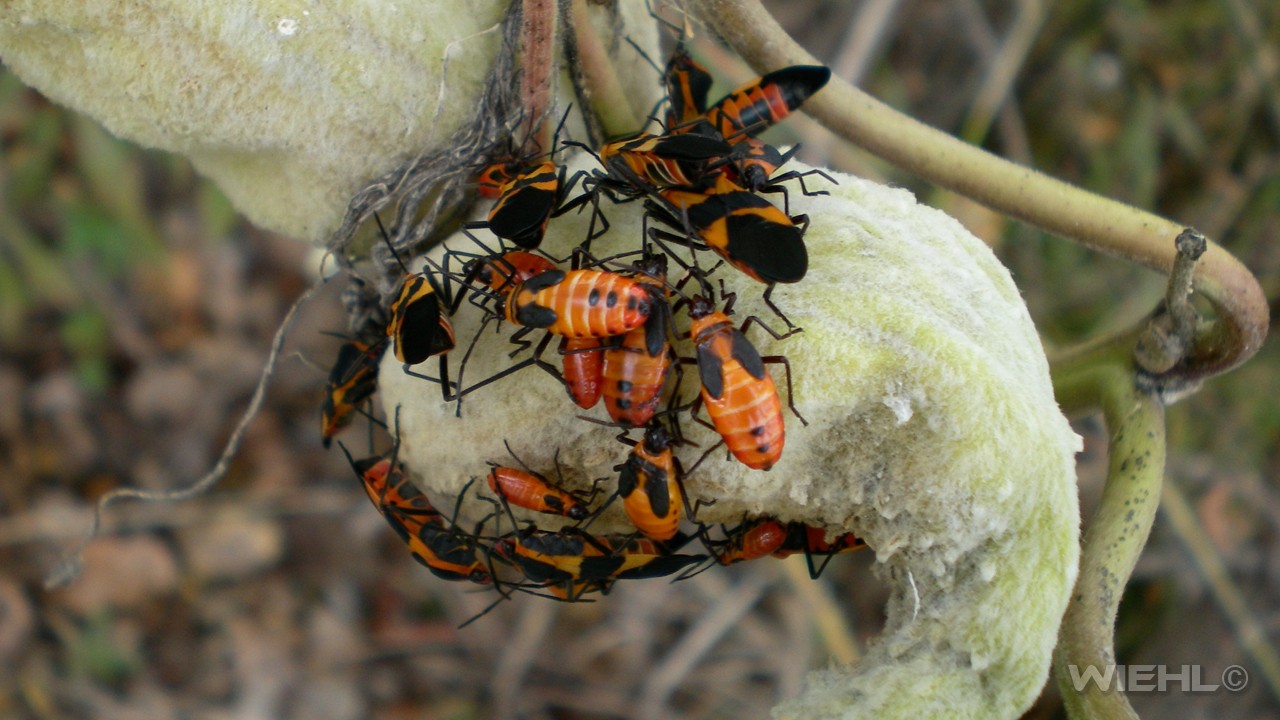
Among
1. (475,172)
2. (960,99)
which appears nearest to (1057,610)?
(475,172)

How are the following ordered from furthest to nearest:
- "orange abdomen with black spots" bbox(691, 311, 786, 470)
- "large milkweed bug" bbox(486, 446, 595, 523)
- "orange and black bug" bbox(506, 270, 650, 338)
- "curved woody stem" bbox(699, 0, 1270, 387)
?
"curved woody stem" bbox(699, 0, 1270, 387) < "large milkweed bug" bbox(486, 446, 595, 523) < "orange and black bug" bbox(506, 270, 650, 338) < "orange abdomen with black spots" bbox(691, 311, 786, 470)

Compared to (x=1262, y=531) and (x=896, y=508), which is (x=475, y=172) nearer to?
(x=896, y=508)

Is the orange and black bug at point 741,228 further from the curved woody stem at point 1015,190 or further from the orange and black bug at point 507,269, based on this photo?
the curved woody stem at point 1015,190

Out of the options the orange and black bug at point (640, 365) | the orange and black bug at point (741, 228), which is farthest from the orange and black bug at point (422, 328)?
the orange and black bug at point (741, 228)

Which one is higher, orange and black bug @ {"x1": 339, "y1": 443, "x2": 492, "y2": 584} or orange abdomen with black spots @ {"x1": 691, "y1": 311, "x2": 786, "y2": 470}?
orange abdomen with black spots @ {"x1": 691, "y1": 311, "x2": 786, "y2": 470}

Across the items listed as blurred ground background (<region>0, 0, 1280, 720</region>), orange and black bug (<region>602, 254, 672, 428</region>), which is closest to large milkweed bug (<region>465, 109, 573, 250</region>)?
orange and black bug (<region>602, 254, 672, 428</region>)

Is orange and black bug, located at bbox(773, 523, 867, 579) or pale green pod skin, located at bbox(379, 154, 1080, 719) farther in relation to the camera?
orange and black bug, located at bbox(773, 523, 867, 579)

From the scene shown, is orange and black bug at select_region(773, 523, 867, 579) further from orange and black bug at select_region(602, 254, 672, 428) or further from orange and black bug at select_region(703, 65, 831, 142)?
orange and black bug at select_region(703, 65, 831, 142)
